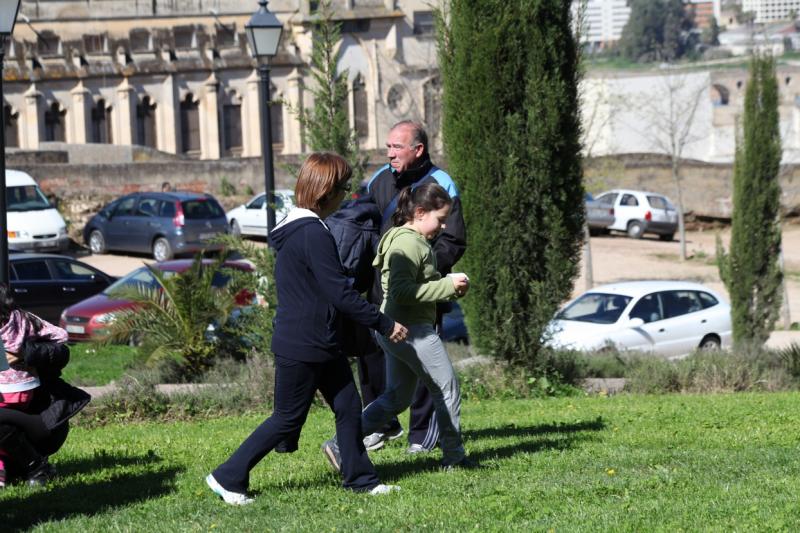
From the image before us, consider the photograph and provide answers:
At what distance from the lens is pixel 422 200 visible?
706 cm

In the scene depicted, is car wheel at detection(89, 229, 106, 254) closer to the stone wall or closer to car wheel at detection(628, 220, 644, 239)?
the stone wall

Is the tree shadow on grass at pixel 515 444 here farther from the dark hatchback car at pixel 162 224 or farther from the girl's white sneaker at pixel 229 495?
the dark hatchback car at pixel 162 224

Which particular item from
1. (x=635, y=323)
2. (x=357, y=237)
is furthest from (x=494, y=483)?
(x=635, y=323)

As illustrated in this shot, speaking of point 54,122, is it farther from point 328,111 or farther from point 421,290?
point 421,290

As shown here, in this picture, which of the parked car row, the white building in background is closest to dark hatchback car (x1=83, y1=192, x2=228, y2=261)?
the parked car row

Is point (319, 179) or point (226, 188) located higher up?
point (319, 179)

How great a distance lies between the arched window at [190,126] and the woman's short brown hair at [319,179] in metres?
54.7

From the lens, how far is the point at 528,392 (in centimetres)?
1241

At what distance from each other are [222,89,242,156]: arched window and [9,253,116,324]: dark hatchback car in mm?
38790

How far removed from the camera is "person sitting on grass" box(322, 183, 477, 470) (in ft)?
22.9

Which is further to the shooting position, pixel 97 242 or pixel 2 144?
pixel 97 242

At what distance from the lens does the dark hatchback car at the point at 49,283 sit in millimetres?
22047

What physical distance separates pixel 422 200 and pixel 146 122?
53.6 m

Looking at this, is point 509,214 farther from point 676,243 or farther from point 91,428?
point 676,243
